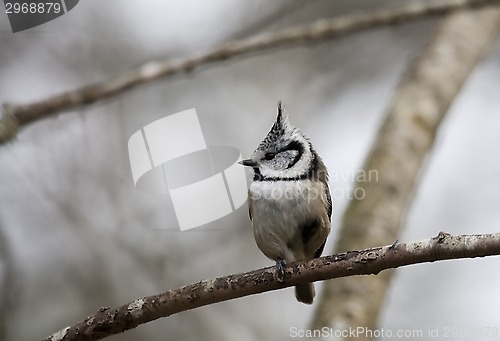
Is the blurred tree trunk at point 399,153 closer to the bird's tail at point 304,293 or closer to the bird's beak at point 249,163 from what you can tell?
the bird's tail at point 304,293

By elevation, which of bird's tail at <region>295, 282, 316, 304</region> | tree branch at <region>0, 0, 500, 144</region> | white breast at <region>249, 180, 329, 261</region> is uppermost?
tree branch at <region>0, 0, 500, 144</region>

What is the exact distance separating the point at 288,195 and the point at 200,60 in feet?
3.63

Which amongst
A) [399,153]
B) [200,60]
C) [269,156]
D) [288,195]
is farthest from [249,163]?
[399,153]

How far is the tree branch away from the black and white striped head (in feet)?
2.71

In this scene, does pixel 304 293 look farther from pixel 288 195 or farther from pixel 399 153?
pixel 399 153

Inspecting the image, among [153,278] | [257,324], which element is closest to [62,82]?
[153,278]

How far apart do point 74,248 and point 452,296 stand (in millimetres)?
3472

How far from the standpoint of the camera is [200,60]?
3.67 metres

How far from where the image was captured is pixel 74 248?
16.3ft

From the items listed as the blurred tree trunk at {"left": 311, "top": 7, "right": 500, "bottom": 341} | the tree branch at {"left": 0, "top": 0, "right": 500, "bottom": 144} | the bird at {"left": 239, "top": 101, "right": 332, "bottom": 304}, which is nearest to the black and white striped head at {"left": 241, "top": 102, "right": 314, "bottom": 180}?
the bird at {"left": 239, "top": 101, "right": 332, "bottom": 304}

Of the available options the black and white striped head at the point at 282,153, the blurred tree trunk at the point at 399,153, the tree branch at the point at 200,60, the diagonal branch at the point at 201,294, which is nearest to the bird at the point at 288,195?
the black and white striped head at the point at 282,153

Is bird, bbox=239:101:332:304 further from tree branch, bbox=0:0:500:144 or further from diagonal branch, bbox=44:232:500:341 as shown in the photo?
tree branch, bbox=0:0:500:144

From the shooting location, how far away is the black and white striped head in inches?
119

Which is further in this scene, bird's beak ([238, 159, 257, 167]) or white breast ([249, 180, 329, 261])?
bird's beak ([238, 159, 257, 167])
